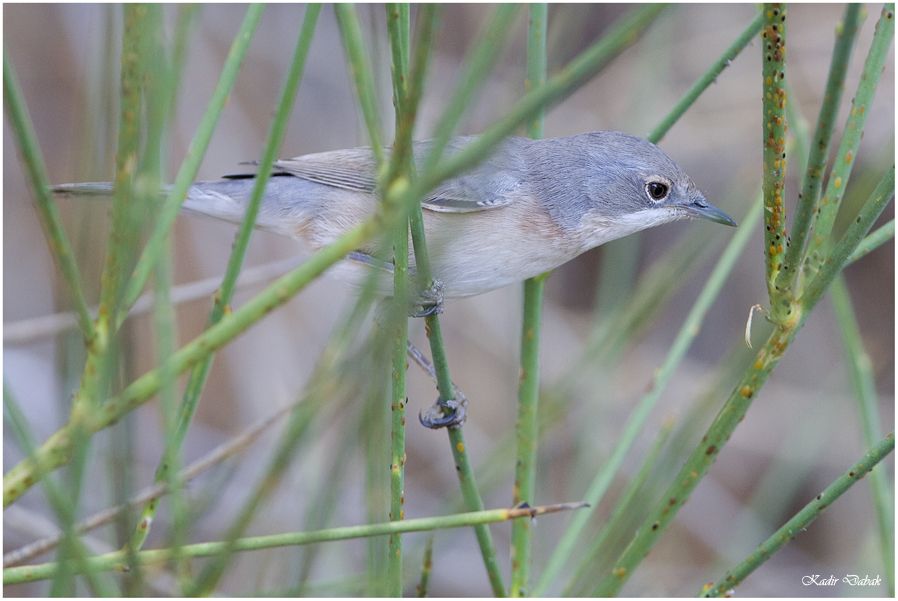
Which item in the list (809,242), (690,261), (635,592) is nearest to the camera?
(809,242)

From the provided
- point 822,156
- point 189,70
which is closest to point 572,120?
point 189,70

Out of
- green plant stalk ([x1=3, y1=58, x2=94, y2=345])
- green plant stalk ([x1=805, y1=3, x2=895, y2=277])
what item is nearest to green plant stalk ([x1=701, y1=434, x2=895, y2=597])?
green plant stalk ([x1=805, y1=3, x2=895, y2=277])

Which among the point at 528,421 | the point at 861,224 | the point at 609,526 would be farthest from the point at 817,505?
the point at 528,421

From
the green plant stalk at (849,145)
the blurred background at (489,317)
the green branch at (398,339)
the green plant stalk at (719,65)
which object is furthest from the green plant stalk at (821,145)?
the blurred background at (489,317)

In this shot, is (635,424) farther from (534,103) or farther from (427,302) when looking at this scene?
(534,103)

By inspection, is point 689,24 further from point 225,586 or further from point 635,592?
point 225,586

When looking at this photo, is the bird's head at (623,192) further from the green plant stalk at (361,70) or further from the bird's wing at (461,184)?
the green plant stalk at (361,70)
